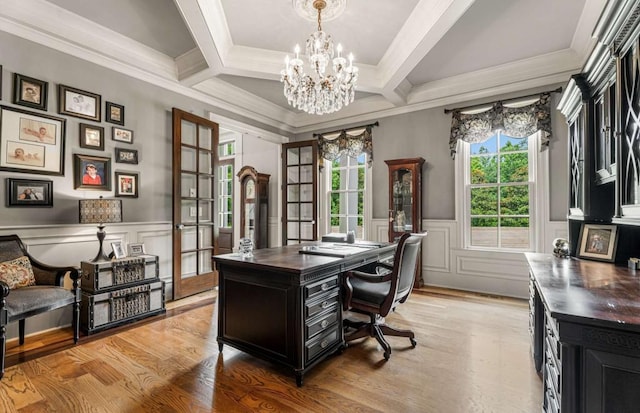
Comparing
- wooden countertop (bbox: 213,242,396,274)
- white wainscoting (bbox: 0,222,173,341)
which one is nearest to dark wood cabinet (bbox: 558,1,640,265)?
wooden countertop (bbox: 213,242,396,274)

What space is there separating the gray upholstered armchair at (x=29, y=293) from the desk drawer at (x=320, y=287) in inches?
81.1

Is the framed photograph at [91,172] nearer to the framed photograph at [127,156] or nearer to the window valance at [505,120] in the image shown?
the framed photograph at [127,156]

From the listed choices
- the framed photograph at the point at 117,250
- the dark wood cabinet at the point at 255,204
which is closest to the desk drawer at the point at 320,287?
the framed photograph at the point at 117,250

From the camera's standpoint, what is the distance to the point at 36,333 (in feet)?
9.16

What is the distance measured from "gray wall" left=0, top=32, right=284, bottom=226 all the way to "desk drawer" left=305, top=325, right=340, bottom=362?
8.66 feet

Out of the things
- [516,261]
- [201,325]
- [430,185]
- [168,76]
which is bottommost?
[201,325]

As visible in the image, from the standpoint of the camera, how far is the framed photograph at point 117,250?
123 inches

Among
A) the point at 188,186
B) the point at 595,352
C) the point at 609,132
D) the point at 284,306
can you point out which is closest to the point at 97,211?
the point at 188,186

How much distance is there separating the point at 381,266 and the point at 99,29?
3.62m

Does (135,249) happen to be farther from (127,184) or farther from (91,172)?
(91,172)

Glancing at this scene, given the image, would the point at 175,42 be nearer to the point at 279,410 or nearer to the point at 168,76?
the point at 168,76

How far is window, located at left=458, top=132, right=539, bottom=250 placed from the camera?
157 inches

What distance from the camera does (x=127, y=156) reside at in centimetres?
347

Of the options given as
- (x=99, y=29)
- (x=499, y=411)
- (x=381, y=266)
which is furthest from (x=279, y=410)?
(x=99, y=29)
